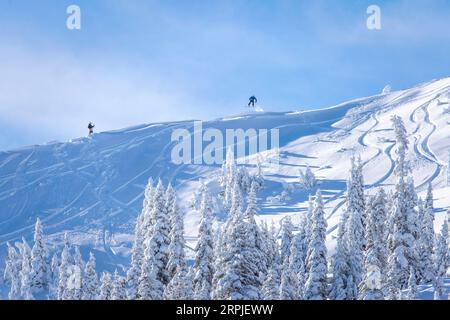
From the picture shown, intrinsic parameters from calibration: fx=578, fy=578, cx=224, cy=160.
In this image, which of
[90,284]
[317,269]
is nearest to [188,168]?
[90,284]

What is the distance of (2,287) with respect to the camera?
82625 millimetres

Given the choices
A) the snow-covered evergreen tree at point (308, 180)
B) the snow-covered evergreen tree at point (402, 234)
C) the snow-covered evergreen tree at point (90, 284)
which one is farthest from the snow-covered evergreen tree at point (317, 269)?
the snow-covered evergreen tree at point (308, 180)

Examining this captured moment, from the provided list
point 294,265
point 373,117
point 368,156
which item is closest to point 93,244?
point 368,156

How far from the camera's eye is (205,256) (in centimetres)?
3528

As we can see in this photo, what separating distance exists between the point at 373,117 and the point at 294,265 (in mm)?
142679

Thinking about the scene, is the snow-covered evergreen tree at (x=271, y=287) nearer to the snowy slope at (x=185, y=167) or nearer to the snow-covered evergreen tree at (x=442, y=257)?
the snow-covered evergreen tree at (x=442, y=257)

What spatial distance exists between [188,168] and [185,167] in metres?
1.76

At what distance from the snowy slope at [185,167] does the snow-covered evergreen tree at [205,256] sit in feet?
139

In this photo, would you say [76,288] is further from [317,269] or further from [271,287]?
[271,287]

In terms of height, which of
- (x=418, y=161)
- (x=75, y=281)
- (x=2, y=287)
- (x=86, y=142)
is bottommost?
(x=2, y=287)

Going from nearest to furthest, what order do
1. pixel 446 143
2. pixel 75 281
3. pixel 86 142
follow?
pixel 75 281 → pixel 446 143 → pixel 86 142

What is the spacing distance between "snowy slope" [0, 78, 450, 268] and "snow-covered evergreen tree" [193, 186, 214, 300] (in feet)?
139

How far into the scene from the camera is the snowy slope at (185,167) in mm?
111125

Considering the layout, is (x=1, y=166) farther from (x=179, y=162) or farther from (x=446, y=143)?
(x=446, y=143)
